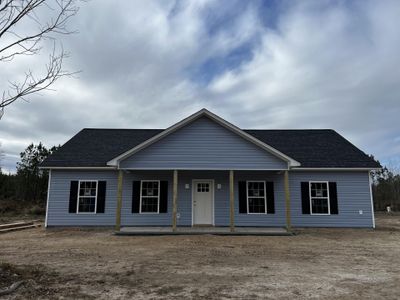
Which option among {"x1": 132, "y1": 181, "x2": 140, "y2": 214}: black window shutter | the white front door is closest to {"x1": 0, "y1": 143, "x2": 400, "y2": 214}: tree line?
{"x1": 132, "y1": 181, "x2": 140, "y2": 214}: black window shutter

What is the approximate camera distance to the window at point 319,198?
14.2 metres

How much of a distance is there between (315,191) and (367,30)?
22.9 feet

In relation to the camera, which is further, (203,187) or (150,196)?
(203,187)

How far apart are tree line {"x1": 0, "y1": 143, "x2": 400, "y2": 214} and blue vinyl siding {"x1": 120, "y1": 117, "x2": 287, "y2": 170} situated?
14959 millimetres

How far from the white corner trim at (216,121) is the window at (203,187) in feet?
9.83

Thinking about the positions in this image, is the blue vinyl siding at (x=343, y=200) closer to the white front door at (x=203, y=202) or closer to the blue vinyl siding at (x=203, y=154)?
the blue vinyl siding at (x=203, y=154)

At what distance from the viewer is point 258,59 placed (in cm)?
1525

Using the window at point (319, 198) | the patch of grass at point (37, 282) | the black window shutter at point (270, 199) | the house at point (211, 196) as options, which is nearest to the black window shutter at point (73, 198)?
the house at point (211, 196)

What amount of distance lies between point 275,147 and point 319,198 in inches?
134

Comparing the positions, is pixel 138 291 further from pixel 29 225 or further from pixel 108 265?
pixel 29 225

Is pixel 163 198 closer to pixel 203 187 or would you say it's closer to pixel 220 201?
pixel 203 187

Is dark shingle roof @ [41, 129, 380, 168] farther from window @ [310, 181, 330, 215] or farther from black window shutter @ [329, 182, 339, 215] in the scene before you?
black window shutter @ [329, 182, 339, 215]

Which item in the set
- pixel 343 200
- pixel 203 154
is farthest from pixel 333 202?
pixel 203 154

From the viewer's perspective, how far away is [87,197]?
46.6ft
